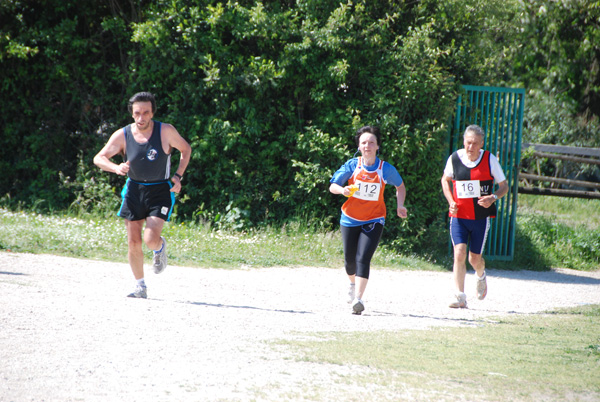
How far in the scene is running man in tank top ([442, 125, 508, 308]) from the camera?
7.39 m

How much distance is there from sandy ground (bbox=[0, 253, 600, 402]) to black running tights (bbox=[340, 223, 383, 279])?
439mm

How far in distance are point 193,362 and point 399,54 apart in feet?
25.1

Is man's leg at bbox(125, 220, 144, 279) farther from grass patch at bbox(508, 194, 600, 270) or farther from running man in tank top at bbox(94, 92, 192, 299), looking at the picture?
grass patch at bbox(508, 194, 600, 270)

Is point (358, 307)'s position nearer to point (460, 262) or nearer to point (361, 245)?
point (361, 245)

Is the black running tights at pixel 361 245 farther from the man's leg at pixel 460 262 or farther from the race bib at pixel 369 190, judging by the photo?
the man's leg at pixel 460 262

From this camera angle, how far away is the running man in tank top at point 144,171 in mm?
6641

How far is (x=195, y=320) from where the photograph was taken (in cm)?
578

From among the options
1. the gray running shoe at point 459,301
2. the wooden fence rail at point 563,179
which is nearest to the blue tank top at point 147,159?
the gray running shoe at point 459,301

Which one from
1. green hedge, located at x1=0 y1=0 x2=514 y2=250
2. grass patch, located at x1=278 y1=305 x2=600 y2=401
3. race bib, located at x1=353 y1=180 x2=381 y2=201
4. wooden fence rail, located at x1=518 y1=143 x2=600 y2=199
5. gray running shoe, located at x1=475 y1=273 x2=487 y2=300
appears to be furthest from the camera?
wooden fence rail, located at x1=518 y1=143 x2=600 y2=199

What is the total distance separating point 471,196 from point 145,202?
11.0 ft

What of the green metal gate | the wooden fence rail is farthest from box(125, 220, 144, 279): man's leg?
the wooden fence rail

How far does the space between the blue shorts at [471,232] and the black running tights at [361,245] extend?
1.06 m

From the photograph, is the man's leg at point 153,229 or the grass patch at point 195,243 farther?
the grass patch at point 195,243

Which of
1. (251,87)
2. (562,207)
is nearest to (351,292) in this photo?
(251,87)
